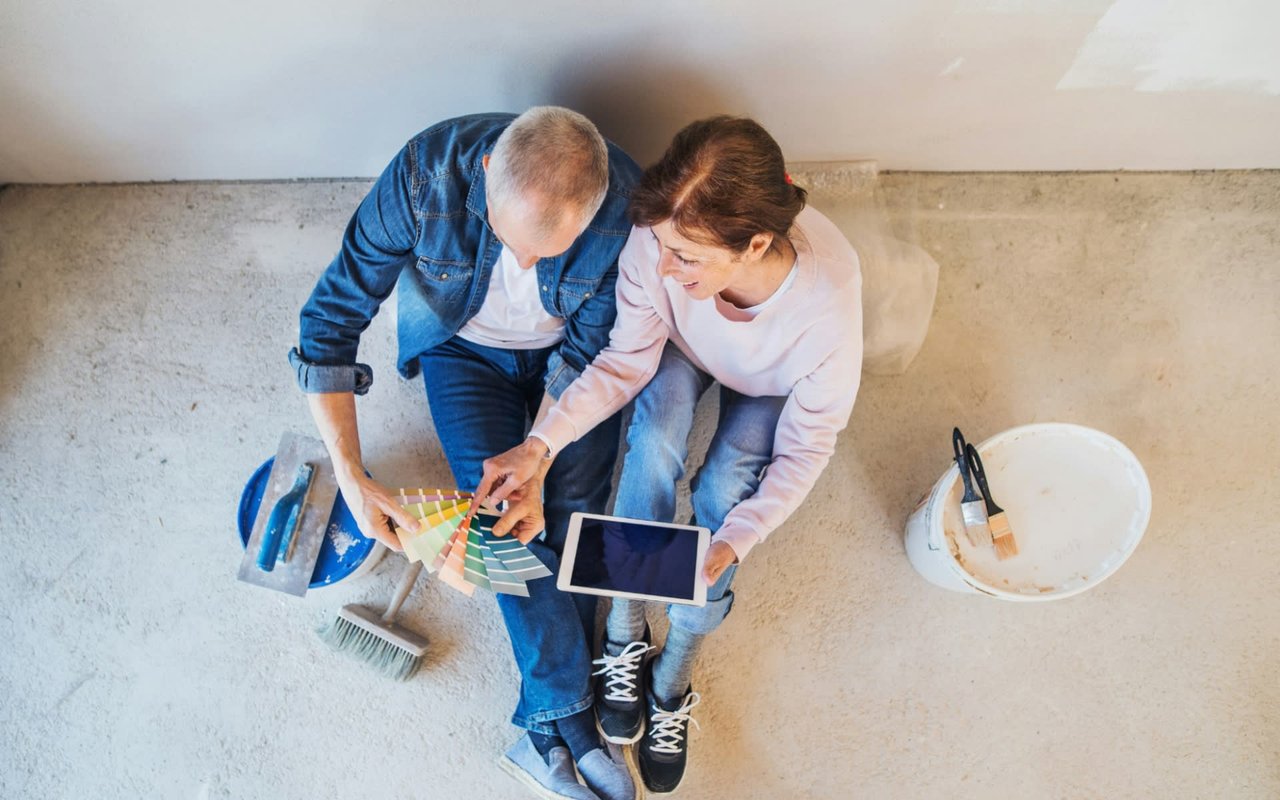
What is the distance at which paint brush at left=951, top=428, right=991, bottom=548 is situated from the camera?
138 cm

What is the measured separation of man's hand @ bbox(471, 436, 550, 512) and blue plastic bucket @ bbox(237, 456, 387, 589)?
0.34 m

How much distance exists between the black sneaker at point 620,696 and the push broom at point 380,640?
0.35 metres

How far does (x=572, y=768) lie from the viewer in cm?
145

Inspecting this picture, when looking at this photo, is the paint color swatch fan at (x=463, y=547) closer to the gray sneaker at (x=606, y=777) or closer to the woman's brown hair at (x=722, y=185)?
the gray sneaker at (x=606, y=777)

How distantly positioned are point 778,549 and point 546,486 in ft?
1.60

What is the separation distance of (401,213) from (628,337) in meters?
0.40

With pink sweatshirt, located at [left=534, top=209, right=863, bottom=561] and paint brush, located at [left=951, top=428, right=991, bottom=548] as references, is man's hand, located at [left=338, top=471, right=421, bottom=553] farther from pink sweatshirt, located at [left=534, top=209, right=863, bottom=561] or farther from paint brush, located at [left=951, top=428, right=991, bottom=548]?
paint brush, located at [left=951, top=428, right=991, bottom=548]

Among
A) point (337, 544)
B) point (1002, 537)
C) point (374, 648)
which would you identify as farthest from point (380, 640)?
point (1002, 537)

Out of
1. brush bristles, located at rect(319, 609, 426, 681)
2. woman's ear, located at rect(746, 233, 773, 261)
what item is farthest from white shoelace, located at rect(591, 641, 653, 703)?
woman's ear, located at rect(746, 233, 773, 261)

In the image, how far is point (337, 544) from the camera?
1509 mm

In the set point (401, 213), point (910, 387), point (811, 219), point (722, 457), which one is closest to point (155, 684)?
point (401, 213)

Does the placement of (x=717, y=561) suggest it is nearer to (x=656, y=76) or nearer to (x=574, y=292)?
(x=574, y=292)

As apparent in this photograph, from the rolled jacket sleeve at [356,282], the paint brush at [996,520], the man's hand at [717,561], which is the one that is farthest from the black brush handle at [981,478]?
the rolled jacket sleeve at [356,282]

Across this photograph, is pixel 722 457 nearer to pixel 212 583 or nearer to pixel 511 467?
pixel 511 467
